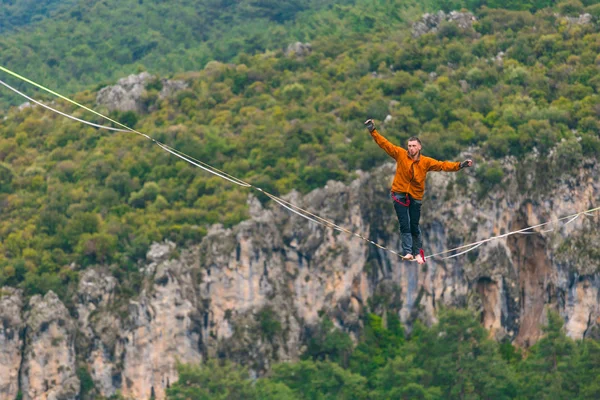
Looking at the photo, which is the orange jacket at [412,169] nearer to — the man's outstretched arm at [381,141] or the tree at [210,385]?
the man's outstretched arm at [381,141]

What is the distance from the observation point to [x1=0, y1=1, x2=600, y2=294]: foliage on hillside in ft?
274

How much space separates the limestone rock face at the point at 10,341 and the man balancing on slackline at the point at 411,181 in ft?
168

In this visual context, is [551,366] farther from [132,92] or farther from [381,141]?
[381,141]

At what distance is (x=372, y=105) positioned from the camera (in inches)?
3674

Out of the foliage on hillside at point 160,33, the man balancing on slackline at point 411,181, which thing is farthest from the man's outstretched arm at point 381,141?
the foliage on hillside at point 160,33

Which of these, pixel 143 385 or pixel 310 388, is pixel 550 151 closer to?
pixel 310 388

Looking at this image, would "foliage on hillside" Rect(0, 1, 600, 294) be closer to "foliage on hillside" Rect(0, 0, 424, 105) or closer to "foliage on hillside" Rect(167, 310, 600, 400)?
"foliage on hillside" Rect(167, 310, 600, 400)

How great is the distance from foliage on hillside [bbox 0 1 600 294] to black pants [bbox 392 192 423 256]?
169 ft

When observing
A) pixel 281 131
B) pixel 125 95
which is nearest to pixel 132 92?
pixel 125 95

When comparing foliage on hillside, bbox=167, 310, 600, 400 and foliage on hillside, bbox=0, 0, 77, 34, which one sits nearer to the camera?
foliage on hillside, bbox=167, 310, 600, 400

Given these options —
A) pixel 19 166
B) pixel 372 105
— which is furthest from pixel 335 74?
pixel 19 166

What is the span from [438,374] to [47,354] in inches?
739

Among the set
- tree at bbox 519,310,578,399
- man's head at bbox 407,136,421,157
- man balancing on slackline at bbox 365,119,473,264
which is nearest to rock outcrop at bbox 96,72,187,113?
tree at bbox 519,310,578,399

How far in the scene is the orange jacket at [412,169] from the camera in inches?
1010
